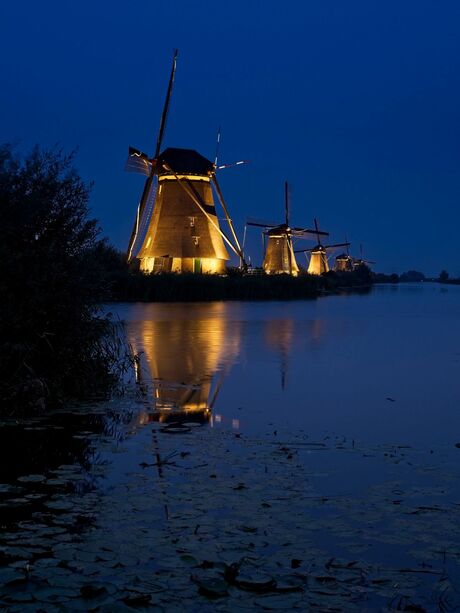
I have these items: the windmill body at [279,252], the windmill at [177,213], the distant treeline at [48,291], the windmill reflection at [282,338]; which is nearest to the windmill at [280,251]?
the windmill body at [279,252]

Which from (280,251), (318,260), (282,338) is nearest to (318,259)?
(318,260)

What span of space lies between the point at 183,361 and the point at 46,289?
534 centimetres

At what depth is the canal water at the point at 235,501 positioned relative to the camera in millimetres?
3439

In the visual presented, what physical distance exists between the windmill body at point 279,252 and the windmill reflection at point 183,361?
112 ft

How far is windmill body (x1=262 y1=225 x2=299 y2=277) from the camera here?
59062 millimetres

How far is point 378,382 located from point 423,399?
1607mm

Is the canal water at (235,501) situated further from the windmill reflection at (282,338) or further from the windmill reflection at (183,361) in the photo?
the windmill reflection at (282,338)

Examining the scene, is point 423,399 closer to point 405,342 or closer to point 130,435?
point 130,435

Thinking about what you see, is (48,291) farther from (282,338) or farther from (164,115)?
(164,115)

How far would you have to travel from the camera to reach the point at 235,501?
4699mm

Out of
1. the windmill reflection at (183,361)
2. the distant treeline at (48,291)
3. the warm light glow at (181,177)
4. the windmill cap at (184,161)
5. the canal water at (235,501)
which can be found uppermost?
the windmill cap at (184,161)

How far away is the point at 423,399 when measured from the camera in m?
9.43

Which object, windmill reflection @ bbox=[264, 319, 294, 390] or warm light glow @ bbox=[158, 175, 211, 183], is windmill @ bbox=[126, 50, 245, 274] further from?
windmill reflection @ bbox=[264, 319, 294, 390]

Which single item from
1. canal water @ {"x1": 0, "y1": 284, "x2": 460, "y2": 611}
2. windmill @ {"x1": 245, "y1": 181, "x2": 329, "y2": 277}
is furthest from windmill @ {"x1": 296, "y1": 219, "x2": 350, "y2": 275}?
canal water @ {"x1": 0, "y1": 284, "x2": 460, "y2": 611}
